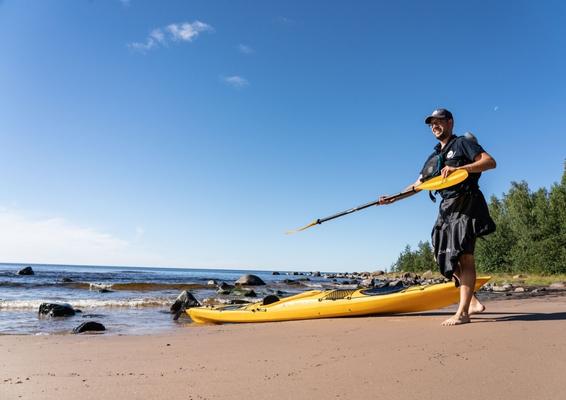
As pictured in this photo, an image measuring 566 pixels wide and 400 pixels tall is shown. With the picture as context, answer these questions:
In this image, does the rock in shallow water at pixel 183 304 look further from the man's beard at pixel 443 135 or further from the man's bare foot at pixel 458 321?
the man's beard at pixel 443 135

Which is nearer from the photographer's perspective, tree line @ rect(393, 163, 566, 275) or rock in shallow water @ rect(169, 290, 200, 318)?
rock in shallow water @ rect(169, 290, 200, 318)

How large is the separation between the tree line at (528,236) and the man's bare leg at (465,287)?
30.5 meters

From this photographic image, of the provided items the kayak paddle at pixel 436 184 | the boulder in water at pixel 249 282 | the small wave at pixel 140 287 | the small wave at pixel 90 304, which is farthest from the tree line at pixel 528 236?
the kayak paddle at pixel 436 184

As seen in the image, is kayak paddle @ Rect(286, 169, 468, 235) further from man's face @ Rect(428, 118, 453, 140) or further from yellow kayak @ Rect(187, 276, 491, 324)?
yellow kayak @ Rect(187, 276, 491, 324)

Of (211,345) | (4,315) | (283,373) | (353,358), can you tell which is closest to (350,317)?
(211,345)

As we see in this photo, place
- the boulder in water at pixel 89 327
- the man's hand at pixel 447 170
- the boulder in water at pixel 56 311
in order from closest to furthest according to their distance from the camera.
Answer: the man's hand at pixel 447 170
the boulder in water at pixel 89 327
the boulder in water at pixel 56 311

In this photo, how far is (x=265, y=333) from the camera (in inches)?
191

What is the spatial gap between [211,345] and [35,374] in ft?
5.15

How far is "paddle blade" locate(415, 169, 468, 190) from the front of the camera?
4.02m

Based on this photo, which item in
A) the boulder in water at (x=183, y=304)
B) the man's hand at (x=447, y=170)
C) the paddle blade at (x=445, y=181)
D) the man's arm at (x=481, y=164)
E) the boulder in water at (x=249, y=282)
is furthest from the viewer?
the boulder in water at (x=249, y=282)

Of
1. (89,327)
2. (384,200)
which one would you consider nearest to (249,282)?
(89,327)

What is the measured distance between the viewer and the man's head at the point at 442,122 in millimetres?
4445

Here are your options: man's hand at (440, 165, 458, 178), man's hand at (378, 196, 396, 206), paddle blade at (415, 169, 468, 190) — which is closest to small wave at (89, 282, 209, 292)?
man's hand at (378, 196, 396, 206)

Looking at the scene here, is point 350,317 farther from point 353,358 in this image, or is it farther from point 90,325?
point 90,325
